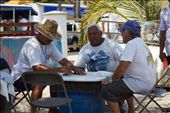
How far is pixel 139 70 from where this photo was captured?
17.6ft

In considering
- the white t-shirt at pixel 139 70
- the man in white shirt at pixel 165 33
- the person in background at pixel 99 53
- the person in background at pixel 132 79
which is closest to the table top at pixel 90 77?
the person in background at pixel 132 79

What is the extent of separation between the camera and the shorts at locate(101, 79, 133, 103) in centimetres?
532

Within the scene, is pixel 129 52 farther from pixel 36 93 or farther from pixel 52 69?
pixel 36 93

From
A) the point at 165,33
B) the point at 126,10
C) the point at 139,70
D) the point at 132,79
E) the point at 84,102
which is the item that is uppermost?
the point at 126,10

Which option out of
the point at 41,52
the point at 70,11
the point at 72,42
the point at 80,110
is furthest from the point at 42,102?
the point at 70,11

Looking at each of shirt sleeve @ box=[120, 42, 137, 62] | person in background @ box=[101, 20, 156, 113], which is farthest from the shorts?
shirt sleeve @ box=[120, 42, 137, 62]

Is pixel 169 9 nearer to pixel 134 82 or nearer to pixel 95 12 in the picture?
pixel 134 82

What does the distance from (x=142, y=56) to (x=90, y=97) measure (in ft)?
2.57

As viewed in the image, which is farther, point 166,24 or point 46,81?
point 166,24

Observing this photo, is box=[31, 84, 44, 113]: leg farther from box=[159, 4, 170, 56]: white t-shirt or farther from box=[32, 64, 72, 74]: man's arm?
box=[159, 4, 170, 56]: white t-shirt

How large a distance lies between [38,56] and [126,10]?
15.7 ft

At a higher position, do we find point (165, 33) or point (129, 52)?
point (165, 33)

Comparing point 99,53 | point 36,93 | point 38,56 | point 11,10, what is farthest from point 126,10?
point 11,10

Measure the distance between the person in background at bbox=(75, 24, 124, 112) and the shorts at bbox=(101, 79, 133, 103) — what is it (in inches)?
28.4
